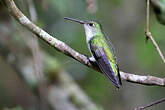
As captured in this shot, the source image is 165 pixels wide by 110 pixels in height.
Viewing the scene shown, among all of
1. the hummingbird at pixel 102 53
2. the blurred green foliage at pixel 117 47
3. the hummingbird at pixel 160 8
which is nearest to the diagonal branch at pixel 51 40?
the hummingbird at pixel 102 53

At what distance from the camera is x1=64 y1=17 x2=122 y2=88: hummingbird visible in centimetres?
378

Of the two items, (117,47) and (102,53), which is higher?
(102,53)

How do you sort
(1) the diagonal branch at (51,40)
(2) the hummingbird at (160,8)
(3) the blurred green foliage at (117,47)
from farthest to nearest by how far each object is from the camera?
(3) the blurred green foliage at (117,47) → (2) the hummingbird at (160,8) → (1) the diagonal branch at (51,40)

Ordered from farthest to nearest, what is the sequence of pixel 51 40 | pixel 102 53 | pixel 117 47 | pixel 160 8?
pixel 117 47
pixel 160 8
pixel 102 53
pixel 51 40

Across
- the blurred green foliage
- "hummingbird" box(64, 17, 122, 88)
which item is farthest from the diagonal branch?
the blurred green foliage

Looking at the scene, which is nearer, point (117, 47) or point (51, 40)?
point (51, 40)

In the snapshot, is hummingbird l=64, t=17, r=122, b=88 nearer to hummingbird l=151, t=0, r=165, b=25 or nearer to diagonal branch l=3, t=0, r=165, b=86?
diagonal branch l=3, t=0, r=165, b=86

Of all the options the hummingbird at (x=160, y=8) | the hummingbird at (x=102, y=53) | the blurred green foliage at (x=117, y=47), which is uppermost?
the hummingbird at (x=160, y=8)

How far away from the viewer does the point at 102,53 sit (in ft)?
13.9

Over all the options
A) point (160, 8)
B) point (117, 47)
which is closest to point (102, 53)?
point (160, 8)

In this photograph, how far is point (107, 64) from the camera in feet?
13.1

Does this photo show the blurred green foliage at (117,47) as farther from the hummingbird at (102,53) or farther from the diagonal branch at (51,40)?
the diagonal branch at (51,40)

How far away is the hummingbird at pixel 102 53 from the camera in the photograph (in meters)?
3.78

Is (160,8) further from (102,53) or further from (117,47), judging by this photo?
(117,47)
